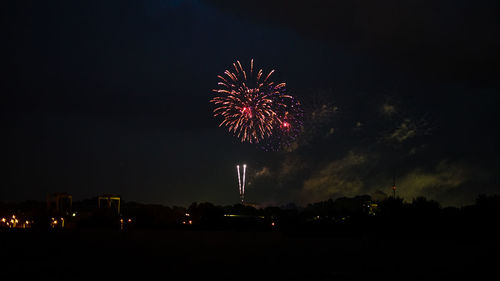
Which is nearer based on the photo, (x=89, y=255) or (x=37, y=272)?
(x=37, y=272)

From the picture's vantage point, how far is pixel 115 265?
1450cm

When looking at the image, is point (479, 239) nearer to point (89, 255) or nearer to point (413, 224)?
point (413, 224)

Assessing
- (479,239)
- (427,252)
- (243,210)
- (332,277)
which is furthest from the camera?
(243,210)

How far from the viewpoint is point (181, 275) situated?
12758 mm

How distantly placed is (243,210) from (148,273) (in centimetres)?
4330

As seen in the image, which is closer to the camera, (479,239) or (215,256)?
(215,256)

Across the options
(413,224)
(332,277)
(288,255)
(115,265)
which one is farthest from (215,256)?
(413,224)

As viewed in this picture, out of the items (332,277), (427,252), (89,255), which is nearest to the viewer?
(332,277)

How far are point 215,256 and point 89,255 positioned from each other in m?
4.02

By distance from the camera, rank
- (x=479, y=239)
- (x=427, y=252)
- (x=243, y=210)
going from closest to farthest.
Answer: (x=427, y=252) < (x=479, y=239) < (x=243, y=210)

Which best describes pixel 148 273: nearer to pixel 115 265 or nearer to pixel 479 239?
pixel 115 265

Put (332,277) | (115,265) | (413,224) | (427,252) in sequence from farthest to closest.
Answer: (413,224), (427,252), (115,265), (332,277)

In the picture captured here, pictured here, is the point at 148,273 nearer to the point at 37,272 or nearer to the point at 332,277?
the point at 37,272

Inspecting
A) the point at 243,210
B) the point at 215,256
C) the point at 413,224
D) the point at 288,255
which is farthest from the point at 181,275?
the point at 243,210
